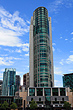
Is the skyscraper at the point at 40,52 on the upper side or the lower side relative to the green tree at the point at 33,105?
upper

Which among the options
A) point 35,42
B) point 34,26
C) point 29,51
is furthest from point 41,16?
point 29,51

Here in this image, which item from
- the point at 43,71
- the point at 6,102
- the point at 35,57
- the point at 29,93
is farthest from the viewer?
the point at 35,57

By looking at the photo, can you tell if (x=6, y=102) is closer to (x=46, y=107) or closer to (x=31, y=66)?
(x=46, y=107)

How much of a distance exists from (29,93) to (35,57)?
5722cm

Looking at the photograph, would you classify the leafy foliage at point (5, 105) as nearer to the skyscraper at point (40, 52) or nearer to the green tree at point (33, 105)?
the green tree at point (33, 105)

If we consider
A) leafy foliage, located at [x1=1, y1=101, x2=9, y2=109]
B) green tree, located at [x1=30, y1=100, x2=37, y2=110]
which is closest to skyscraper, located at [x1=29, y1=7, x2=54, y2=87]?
green tree, located at [x1=30, y1=100, x2=37, y2=110]

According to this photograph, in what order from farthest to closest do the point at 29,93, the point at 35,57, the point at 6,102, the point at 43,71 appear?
the point at 35,57 → the point at 43,71 → the point at 29,93 → the point at 6,102

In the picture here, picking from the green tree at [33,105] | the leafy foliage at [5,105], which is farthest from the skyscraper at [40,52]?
the leafy foliage at [5,105]

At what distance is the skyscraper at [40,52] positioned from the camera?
14905cm

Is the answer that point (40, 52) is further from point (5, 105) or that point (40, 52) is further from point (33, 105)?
point (5, 105)

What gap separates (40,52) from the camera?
156 metres

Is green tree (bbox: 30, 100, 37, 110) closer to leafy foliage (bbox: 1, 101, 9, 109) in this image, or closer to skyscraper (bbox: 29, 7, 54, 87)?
leafy foliage (bbox: 1, 101, 9, 109)

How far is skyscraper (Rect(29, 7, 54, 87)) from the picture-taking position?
489ft

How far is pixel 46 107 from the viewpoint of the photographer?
328ft
